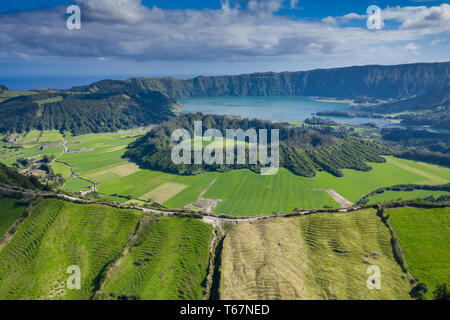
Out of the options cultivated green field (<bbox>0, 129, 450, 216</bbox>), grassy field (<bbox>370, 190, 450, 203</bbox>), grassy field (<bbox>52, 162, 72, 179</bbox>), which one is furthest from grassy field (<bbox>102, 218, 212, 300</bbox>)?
grassy field (<bbox>52, 162, 72, 179</bbox>)

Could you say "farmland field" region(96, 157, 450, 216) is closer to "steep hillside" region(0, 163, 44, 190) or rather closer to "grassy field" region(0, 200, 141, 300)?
"steep hillside" region(0, 163, 44, 190)

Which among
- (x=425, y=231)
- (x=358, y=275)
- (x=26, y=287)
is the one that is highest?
(x=425, y=231)

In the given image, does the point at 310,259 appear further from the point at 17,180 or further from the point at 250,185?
the point at 17,180

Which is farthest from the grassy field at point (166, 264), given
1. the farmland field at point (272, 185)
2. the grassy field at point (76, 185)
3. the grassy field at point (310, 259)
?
the grassy field at point (76, 185)

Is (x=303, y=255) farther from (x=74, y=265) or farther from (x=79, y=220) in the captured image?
(x=79, y=220)
